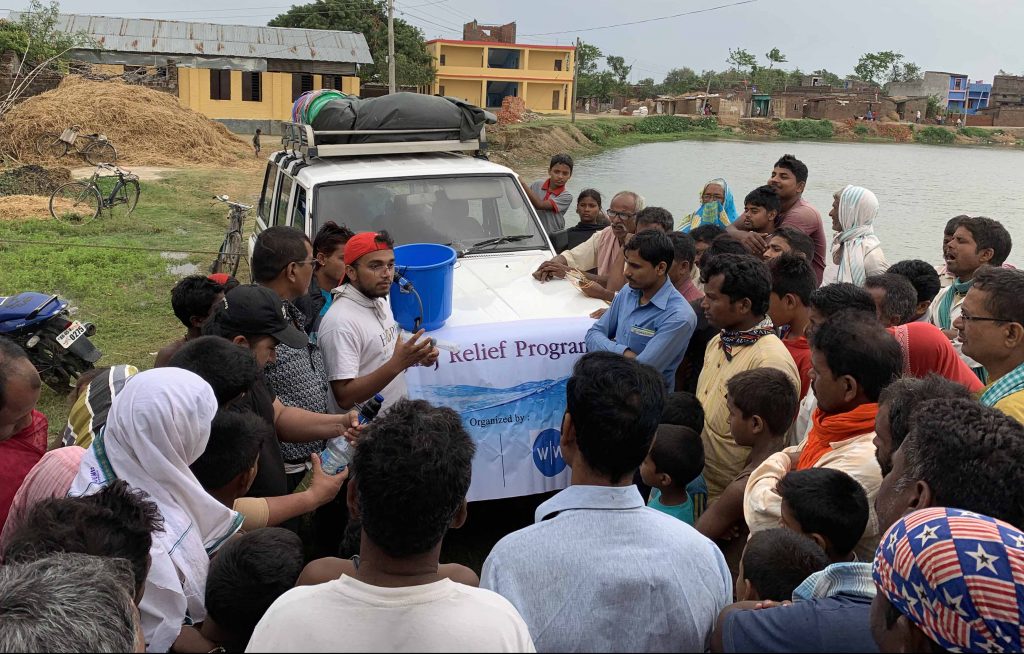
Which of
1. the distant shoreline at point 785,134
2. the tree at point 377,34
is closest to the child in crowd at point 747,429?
the distant shoreline at point 785,134

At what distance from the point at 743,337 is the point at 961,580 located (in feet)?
7.32

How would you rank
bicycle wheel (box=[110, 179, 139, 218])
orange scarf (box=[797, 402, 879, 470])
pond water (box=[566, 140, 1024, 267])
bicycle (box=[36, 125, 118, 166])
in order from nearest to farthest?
orange scarf (box=[797, 402, 879, 470])
pond water (box=[566, 140, 1024, 267])
bicycle wheel (box=[110, 179, 139, 218])
bicycle (box=[36, 125, 118, 166])

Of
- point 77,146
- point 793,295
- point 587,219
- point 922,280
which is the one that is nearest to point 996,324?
point 793,295

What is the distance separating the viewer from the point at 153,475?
2268 mm

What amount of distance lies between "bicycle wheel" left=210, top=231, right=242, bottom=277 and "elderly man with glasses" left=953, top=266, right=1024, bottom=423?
9420 millimetres

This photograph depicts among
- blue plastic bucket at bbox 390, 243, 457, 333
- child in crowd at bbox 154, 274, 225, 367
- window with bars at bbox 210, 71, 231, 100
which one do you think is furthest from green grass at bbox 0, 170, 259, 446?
window with bars at bbox 210, 71, 231, 100

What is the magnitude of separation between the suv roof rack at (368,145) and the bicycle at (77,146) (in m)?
19.1

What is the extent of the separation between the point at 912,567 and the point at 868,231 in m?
4.62

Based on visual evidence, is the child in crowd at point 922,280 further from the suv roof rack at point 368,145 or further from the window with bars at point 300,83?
the window with bars at point 300,83

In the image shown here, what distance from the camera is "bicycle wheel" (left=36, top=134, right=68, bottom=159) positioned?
2242 cm

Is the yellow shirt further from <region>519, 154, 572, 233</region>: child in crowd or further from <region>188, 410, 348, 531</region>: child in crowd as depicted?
<region>519, 154, 572, 233</region>: child in crowd

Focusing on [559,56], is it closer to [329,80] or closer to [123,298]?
[329,80]

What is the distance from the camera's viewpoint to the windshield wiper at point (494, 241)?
5.29 metres

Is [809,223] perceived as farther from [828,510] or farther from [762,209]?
[828,510]
